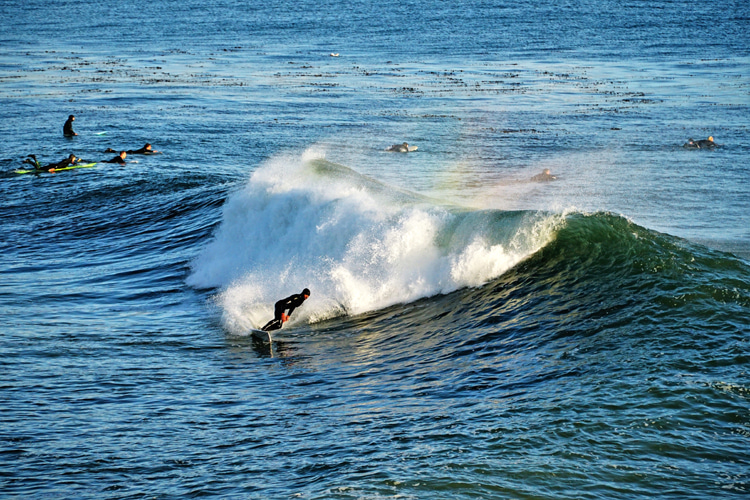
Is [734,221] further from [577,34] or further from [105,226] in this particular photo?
[577,34]

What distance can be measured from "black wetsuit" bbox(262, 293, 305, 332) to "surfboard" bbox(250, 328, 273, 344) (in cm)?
23

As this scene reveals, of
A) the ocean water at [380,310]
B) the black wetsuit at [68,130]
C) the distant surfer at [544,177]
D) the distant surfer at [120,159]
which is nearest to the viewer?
the ocean water at [380,310]

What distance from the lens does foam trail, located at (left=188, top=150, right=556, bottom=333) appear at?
51.5 feet

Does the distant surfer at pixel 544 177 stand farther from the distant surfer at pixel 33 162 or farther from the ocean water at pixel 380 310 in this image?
the distant surfer at pixel 33 162

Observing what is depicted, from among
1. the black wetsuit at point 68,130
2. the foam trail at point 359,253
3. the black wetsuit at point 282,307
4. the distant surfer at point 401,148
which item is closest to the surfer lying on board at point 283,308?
the black wetsuit at point 282,307

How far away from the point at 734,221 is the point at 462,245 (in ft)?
35.8

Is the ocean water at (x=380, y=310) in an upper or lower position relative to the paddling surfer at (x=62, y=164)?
lower

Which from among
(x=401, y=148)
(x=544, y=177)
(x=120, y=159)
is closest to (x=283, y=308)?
(x=544, y=177)

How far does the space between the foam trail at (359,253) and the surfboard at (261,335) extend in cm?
72

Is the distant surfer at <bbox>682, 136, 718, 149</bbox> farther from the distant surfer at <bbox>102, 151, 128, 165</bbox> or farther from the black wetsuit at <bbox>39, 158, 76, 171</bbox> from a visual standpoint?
the black wetsuit at <bbox>39, 158, 76, 171</bbox>

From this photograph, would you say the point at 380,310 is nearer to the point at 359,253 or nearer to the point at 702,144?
the point at 359,253

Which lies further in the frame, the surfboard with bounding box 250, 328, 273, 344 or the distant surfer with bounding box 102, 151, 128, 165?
the distant surfer with bounding box 102, 151, 128, 165

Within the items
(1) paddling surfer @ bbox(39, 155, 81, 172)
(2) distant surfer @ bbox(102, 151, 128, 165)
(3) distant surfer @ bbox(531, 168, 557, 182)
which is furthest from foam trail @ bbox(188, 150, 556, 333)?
(1) paddling surfer @ bbox(39, 155, 81, 172)

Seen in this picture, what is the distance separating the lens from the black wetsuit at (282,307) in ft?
46.2
